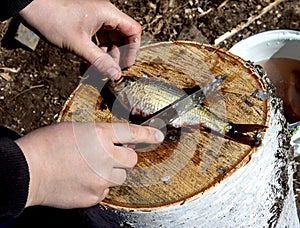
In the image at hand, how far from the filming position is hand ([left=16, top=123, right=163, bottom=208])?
1659 mm

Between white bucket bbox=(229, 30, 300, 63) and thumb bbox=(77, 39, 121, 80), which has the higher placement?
white bucket bbox=(229, 30, 300, 63)

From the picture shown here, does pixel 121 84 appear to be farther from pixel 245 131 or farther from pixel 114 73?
pixel 245 131

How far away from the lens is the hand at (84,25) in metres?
1.98

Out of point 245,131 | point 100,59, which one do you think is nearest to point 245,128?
point 245,131

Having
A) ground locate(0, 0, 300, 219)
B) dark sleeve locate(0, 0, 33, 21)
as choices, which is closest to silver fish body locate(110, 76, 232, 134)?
dark sleeve locate(0, 0, 33, 21)

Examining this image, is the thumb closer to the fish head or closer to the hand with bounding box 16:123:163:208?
the fish head

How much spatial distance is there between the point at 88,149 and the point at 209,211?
0.45 metres

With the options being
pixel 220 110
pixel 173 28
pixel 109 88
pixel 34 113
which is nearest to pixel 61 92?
pixel 34 113

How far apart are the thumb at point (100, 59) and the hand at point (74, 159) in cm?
27

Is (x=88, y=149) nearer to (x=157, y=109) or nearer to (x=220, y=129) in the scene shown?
(x=157, y=109)

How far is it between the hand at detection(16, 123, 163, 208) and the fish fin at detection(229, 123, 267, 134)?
1.00 ft

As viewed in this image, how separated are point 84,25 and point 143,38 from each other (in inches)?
55.0

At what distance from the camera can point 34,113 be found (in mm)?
3244

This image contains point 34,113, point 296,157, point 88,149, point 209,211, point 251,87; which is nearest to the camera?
point 88,149
